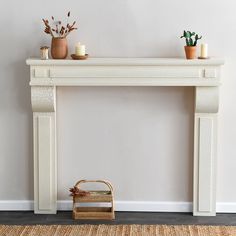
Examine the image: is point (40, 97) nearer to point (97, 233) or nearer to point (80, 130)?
point (80, 130)

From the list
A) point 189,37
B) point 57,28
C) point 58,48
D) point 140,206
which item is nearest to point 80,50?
point 58,48

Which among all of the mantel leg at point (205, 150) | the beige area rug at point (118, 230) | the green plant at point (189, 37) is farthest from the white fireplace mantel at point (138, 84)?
the beige area rug at point (118, 230)

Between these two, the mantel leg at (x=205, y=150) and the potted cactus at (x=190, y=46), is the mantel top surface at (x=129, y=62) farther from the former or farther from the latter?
the mantel leg at (x=205, y=150)

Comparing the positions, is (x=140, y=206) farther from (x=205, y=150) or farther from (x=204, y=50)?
(x=204, y=50)

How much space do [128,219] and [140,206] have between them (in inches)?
7.3

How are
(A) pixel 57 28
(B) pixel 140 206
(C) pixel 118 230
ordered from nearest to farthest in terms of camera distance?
1. (C) pixel 118 230
2. (A) pixel 57 28
3. (B) pixel 140 206

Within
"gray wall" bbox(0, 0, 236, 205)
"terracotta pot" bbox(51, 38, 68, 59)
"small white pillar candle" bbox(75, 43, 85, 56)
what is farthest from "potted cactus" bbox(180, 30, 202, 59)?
"terracotta pot" bbox(51, 38, 68, 59)

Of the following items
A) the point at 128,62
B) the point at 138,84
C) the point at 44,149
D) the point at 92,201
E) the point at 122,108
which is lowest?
the point at 92,201

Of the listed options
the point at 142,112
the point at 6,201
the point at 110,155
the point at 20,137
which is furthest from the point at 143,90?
the point at 6,201

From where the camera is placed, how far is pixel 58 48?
4.62m

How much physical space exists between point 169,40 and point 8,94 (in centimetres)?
115

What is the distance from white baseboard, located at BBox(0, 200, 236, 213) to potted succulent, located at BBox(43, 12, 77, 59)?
1042 mm

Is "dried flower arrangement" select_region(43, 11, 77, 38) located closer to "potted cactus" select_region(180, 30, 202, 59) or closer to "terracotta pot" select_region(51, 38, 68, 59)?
"terracotta pot" select_region(51, 38, 68, 59)

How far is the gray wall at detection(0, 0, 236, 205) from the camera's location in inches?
185
